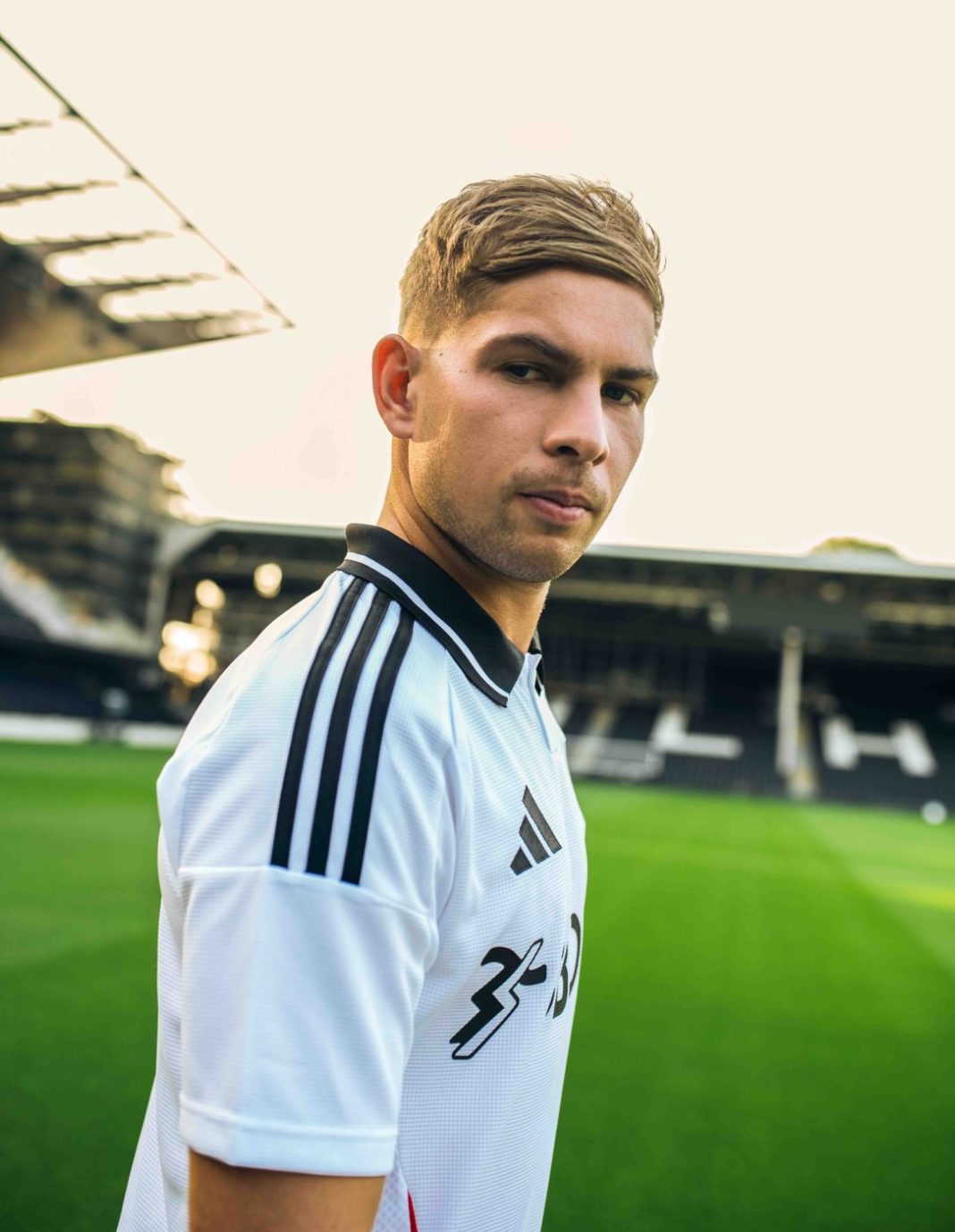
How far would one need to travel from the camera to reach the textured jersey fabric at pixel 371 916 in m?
0.82

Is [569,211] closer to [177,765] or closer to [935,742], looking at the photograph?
[177,765]

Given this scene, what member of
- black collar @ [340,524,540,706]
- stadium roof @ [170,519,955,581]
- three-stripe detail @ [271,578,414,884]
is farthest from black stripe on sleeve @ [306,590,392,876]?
stadium roof @ [170,519,955,581]

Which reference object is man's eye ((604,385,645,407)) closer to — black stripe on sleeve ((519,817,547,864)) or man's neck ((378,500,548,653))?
man's neck ((378,500,548,653))

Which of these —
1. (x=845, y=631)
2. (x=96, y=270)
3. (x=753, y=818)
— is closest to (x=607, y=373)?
(x=96, y=270)

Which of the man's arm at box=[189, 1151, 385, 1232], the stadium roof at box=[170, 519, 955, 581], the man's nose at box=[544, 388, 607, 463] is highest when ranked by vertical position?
the stadium roof at box=[170, 519, 955, 581]

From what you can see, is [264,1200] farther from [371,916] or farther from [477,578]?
[477,578]

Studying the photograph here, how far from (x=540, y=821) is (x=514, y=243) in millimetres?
606

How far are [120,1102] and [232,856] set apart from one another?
12.4 ft

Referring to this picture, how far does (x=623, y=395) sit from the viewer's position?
1.22m

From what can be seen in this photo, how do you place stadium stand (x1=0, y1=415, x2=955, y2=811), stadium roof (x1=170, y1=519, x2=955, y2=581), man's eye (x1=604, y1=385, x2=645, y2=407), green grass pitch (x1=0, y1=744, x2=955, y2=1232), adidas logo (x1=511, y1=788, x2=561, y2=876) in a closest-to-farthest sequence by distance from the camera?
adidas logo (x1=511, y1=788, x2=561, y2=876) → man's eye (x1=604, y1=385, x2=645, y2=407) → green grass pitch (x1=0, y1=744, x2=955, y2=1232) → stadium stand (x1=0, y1=415, x2=955, y2=811) → stadium roof (x1=170, y1=519, x2=955, y2=581)

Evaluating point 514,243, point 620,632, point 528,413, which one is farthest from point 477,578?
point 620,632

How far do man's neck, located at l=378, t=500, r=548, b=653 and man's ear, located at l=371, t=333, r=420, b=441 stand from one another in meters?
0.10

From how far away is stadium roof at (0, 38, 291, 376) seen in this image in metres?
14.1

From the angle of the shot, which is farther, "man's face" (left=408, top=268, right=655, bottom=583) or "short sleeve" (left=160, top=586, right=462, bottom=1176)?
"man's face" (left=408, top=268, right=655, bottom=583)
